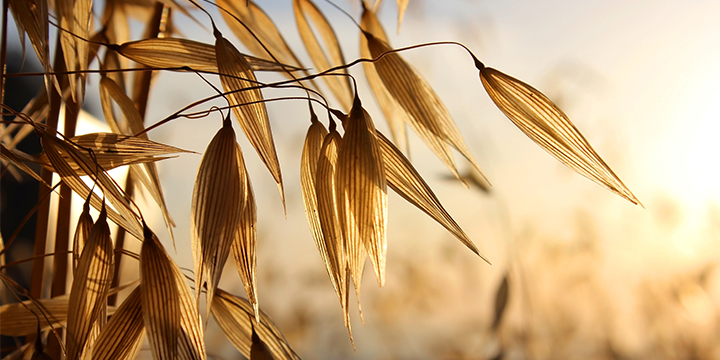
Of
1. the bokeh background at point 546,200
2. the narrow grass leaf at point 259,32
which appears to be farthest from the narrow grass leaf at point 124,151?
the bokeh background at point 546,200

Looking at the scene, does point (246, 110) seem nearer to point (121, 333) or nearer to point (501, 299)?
point (121, 333)

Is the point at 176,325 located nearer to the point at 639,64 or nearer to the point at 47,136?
the point at 47,136

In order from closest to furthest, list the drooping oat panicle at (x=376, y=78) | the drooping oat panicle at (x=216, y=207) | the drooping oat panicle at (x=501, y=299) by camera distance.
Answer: the drooping oat panicle at (x=216, y=207) < the drooping oat panicle at (x=376, y=78) < the drooping oat panicle at (x=501, y=299)

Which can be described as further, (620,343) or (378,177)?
(620,343)

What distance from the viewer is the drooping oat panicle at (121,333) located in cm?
16

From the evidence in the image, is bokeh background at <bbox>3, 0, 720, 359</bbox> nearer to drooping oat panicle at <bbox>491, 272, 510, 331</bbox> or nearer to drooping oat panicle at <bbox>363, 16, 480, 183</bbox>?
drooping oat panicle at <bbox>491, 272, 510, 331</bbox>

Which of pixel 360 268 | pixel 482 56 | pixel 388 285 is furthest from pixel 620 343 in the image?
pixel 360 268

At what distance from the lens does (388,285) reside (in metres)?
0.85

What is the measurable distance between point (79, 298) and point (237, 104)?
0.08m

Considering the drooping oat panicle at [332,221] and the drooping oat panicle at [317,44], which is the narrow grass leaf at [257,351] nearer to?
the drooping oat panicle at [332,221]

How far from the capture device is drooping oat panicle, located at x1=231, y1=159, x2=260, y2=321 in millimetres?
155

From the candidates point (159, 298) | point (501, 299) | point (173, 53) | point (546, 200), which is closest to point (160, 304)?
point (159, 298)

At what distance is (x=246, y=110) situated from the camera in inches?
6.3

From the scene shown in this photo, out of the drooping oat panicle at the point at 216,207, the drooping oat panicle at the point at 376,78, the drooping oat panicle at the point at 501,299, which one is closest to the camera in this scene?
the drooping oat panicle at the point at 216,207
